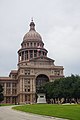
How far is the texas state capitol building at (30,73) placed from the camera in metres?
157

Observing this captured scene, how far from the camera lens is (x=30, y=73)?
160000 mm

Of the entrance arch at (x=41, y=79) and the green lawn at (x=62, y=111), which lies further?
the entrance arch at (x=41, y=79)

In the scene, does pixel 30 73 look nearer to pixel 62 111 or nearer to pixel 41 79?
pixel 41 79

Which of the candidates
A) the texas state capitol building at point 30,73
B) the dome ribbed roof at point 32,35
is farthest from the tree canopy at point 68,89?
the dome ribbed roof at point 32,35

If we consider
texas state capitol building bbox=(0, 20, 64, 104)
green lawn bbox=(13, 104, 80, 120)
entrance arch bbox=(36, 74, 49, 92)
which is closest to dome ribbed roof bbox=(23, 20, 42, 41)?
texas state capitol building bbox=(0, 20, 64, 104)

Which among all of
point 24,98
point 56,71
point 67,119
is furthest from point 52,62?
point 67,119

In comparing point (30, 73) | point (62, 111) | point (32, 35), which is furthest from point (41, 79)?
point (62, 111)

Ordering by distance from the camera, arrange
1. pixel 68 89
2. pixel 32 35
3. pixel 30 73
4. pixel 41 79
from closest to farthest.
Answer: pixel 68 89 < pixel 30 73 < pixel 41 79 < pixel 32 35

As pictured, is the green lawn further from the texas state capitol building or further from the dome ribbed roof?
the dome ribbed roof

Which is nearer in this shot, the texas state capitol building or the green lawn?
the green lawn

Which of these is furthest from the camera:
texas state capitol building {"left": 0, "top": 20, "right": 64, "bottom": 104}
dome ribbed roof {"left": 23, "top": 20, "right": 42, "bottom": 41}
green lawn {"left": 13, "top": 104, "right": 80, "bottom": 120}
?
dome ribbed roof {"left": 23, "top": 20, "right": 42, "bottom": 41}

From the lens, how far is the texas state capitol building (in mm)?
156625

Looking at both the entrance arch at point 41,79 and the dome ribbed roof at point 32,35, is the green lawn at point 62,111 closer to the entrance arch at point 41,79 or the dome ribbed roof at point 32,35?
the entrance arch at point 41,79

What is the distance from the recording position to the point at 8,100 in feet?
563
